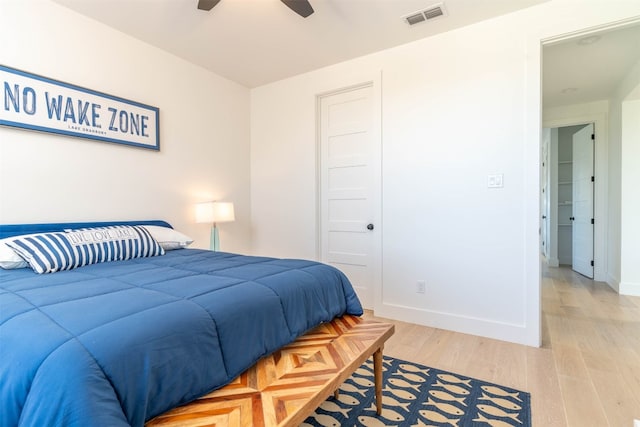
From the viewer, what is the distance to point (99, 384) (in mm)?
778

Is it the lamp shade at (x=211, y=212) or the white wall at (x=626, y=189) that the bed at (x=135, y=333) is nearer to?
the lamp shade at (x=211, y=212)

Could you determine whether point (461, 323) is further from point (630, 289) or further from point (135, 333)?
point (630, 289)

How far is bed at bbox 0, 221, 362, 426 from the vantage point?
0.77 metres

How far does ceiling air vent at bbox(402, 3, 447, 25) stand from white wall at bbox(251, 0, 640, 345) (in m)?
0.30

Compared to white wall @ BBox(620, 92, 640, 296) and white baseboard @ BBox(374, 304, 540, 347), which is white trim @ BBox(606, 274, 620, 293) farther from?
white baseboard @ BBox(374, 304, 540, 347)

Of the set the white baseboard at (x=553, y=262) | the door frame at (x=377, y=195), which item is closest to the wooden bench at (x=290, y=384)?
the door frame at (x=377, y=195)

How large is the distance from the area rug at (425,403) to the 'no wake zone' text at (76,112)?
2598mm

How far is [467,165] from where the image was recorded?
8.66 feet

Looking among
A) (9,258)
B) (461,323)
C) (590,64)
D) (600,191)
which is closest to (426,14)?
(590,64)

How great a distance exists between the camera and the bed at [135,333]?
0.77 metres

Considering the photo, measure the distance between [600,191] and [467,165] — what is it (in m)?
3.22

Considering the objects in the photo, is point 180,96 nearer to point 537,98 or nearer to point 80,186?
point 80,186

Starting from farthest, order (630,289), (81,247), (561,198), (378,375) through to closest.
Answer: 1. (561,198)
2. (630,289)
3. (81,247)
4. (378,375)

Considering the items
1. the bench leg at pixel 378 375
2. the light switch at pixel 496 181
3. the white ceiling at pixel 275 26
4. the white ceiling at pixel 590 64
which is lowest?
the bench leg at pixel 378 375
